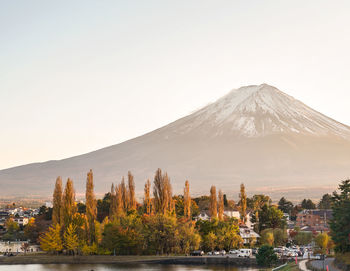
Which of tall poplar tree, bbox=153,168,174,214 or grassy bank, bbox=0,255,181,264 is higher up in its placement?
tall poplar tree, bbox=153,168,174,214

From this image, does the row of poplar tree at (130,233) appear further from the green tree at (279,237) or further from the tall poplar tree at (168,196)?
the green tree at (279,237)

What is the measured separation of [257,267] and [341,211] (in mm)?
16592

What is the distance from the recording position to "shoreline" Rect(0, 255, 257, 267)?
225ft

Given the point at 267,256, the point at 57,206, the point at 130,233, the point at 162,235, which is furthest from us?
the point at 57,206

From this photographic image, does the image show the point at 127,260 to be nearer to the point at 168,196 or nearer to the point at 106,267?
the point at 106,267

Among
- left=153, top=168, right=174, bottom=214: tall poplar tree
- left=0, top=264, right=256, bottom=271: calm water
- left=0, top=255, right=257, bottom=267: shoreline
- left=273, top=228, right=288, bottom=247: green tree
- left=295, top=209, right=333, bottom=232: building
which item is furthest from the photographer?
left=295, top=209, right=333, bottom=232: building

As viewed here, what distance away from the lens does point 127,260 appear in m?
71.6

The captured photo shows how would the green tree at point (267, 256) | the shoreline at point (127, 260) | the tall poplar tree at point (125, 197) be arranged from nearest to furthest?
the green tree at point (267, 256) → the shoreline at point (127, 260) → the tall poplar tree at point (125, 197)

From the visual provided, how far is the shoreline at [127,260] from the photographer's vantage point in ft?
225

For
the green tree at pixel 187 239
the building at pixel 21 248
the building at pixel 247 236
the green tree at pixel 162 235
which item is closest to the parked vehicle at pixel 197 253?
the green tree at pixel 187 239

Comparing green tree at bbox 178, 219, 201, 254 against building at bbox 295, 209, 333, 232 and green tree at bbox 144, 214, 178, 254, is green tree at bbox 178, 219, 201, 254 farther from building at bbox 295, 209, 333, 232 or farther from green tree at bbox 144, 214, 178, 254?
building at bbox 295, 209, 333, 232

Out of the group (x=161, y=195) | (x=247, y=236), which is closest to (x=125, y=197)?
(x=161, y=195)

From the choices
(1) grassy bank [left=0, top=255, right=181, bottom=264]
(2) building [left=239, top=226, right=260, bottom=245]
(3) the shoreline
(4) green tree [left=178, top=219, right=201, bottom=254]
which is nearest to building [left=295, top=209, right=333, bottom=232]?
(2) building [left=239, top=226, right=260, bottom=245]

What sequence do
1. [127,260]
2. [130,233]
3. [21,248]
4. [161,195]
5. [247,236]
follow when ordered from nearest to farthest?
1. [127,260]
2. [130,233]
3. [161,195]
4. [247,236]
5. [21,248]
